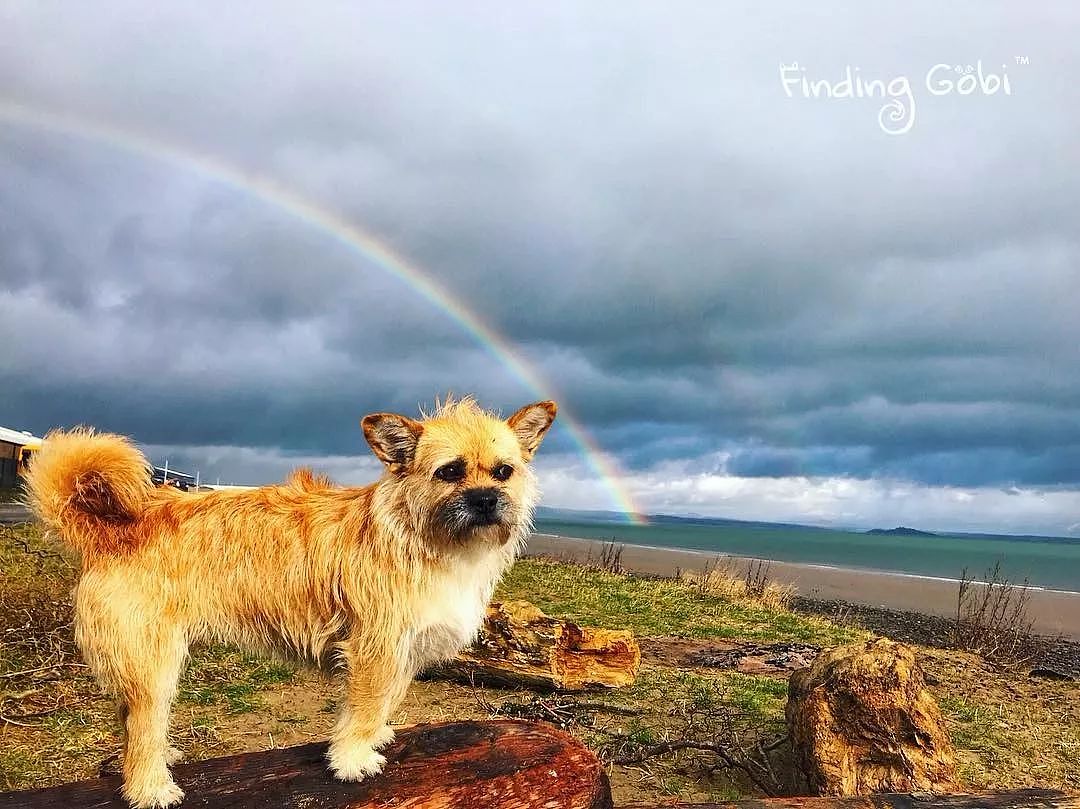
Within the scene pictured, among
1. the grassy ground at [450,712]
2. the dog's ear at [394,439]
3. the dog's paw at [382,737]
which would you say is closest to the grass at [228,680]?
the grassy ground at [450,712]

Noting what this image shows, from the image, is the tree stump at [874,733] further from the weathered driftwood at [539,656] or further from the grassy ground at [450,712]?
the weathered driftwood at [539,656]

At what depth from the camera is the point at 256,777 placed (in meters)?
4.51

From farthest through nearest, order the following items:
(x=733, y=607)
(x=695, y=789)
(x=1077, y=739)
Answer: (x=733, y=607) < (x=1077, y=739) < (x=695, y=789)

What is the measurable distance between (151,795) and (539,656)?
19.3ft

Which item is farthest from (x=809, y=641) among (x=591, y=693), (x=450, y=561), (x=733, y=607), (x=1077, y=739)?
(x=450, y=561)

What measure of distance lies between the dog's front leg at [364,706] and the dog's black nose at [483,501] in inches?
37.4

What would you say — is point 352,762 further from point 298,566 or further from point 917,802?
point 917,802

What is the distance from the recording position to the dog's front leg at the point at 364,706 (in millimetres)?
4348

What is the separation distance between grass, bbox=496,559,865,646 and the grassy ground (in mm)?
2837

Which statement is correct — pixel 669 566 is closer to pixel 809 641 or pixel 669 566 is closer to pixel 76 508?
pixel 809 641

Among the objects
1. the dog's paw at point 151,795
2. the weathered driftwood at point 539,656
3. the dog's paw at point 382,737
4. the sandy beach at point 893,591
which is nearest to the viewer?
the dog's paw at point 151,795

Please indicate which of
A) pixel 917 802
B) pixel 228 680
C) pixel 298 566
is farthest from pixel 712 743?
pixel 228 680

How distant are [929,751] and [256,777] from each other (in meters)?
5.46

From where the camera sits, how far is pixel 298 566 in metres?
4.45
